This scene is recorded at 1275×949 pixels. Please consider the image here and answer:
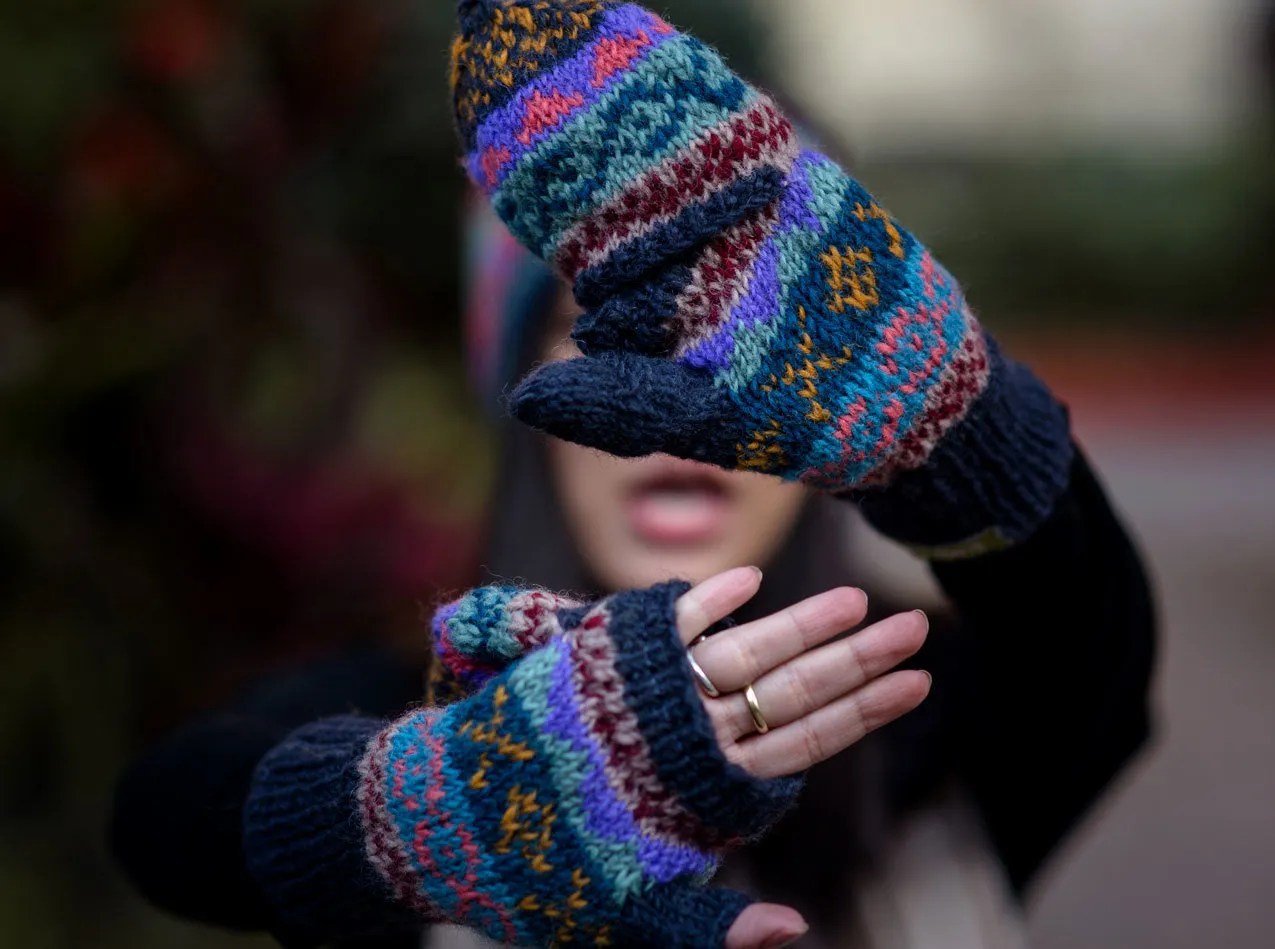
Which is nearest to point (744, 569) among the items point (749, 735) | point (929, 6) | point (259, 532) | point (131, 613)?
point (749, 735)

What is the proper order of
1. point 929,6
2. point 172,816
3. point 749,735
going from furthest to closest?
point 929,6 < point 172,816 < point 749,735

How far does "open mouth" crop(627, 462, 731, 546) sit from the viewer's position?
0.82 m

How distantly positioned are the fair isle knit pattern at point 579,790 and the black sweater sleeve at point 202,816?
0.23m

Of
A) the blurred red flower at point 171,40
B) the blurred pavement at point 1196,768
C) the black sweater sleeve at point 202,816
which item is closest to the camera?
the black sweater sleeve at point 202,816

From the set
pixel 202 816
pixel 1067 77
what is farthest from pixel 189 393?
pixel 1067 77

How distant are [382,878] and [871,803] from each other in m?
0.48

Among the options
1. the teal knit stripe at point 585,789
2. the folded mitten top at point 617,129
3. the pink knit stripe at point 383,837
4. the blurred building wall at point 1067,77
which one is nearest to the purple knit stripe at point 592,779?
the teal knit stripe at point 585,789

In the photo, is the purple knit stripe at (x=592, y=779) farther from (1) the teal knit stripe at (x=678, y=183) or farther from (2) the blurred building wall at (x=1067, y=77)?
(2) the blurred building wall at (x=1067, y=77)

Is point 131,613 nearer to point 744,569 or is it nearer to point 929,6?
point 744,569

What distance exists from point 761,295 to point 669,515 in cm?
26

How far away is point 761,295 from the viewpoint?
616 mm

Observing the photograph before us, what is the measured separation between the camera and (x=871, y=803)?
917 mm

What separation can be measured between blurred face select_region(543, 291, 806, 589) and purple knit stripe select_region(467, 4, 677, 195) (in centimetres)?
21

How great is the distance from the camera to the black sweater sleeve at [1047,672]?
2.72 ft
